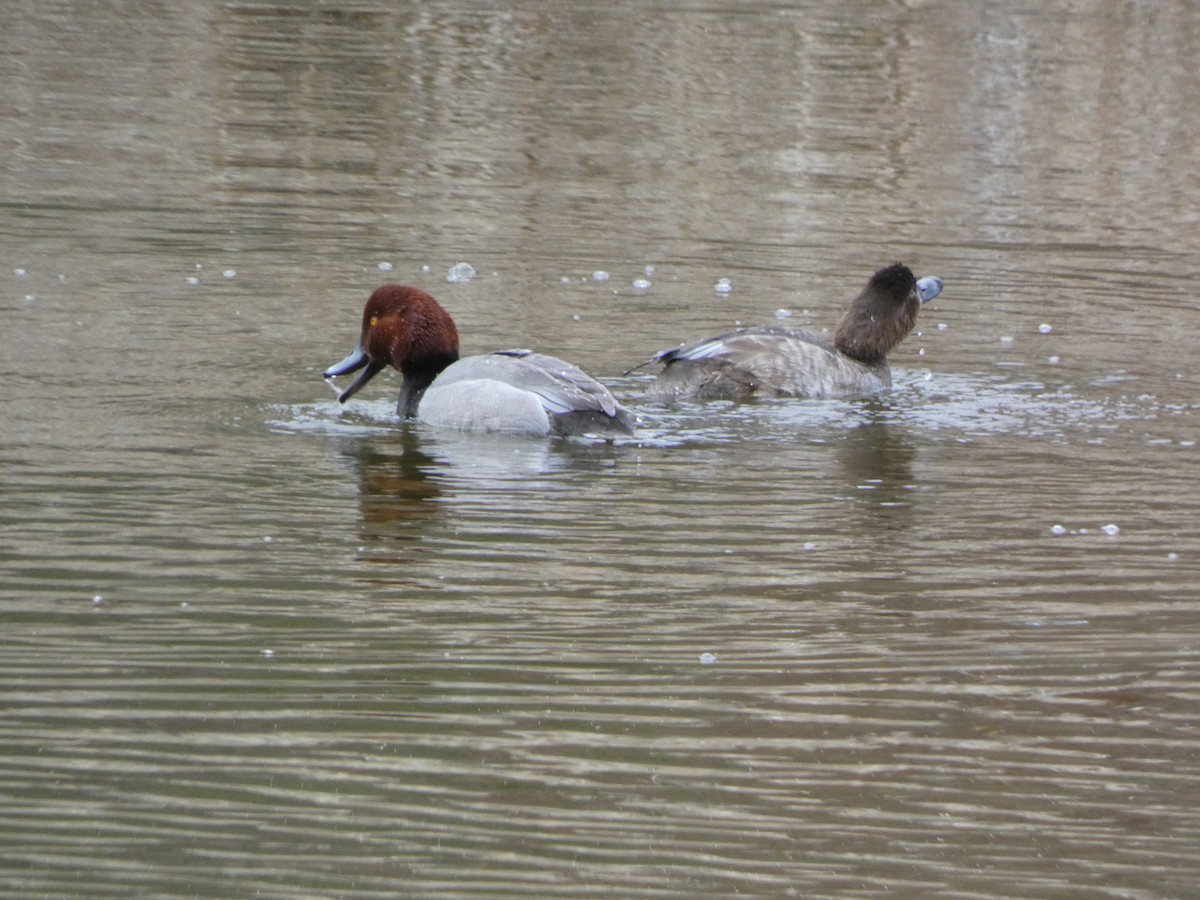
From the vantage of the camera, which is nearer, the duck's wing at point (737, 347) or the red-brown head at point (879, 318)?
the duck's wing at point (737, 347)

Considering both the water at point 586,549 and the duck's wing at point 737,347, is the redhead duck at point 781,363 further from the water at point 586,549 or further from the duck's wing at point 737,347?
the water at point 586,549

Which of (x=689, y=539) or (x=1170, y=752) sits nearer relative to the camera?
(x=1170, y=752)

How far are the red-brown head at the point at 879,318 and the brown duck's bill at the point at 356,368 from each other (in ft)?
8.29

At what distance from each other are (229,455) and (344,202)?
7.51 m

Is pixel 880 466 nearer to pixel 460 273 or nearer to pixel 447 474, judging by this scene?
pixel 447 474

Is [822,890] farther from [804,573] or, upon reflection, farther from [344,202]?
[344,202]

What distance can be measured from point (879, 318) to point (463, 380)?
101 inches

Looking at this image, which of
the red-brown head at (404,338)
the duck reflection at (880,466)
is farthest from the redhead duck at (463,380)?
Result: the duck reflection at (880,466)

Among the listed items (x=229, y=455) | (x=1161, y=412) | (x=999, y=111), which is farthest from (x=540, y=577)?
(x=999, y=111)

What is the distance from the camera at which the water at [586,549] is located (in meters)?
4.67

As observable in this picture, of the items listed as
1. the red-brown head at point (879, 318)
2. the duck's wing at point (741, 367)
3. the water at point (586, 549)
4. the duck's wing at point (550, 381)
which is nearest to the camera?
the water at point (586, 549)

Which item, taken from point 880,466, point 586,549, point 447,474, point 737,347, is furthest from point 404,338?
point 586,549

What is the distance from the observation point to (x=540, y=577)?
266 inches

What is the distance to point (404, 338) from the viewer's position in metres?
9.79
